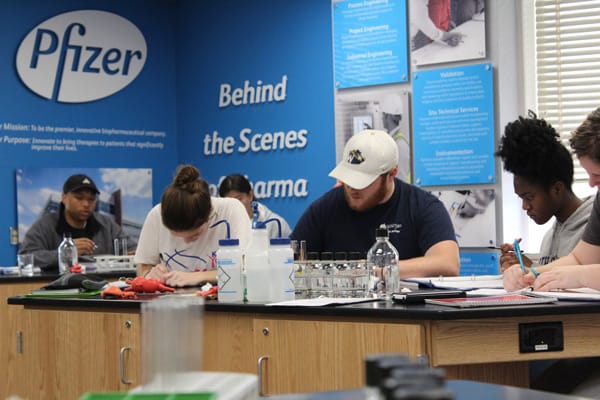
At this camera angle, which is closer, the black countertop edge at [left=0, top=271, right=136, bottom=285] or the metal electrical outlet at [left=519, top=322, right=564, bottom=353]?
the metal electrical outlet at [left=519, top=322, right=564, bottom=353]

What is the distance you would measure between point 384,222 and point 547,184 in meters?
0.73

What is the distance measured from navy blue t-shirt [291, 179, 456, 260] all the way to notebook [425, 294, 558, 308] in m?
1.02

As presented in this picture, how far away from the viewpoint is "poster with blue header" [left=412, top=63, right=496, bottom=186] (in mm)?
5797

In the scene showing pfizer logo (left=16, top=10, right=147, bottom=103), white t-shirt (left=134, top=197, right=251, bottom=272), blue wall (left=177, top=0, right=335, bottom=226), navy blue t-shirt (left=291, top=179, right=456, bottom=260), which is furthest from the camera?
pfizer logo (left=16, top=10, right=147, bottom=103)

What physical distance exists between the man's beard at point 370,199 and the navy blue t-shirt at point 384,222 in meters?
0.02

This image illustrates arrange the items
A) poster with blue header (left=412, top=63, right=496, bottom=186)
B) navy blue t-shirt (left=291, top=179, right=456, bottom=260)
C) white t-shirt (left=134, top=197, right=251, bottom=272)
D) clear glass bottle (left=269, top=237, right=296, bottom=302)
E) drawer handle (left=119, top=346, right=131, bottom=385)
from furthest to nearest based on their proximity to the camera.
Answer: poster with blue header (left=412, top=63, right=496, bottom=186) < white t-shirt (left=134, top=197, right=251, bottom=272) < navy blue t-shirt (left=291, top=179, right=456, bottom=260) < drawer handle (left=119, top=346, right=131, bottom=385) < clear glass bottle (left=269, top=237, right=296, bottom=302)

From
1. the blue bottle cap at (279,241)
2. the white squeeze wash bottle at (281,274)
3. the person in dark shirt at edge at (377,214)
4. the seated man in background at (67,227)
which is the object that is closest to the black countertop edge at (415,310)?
the white squeeze wash bottle at (281,274)

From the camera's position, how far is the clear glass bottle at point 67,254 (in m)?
6.25

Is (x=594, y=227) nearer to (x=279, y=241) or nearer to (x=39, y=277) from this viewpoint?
(x=279, y=241)

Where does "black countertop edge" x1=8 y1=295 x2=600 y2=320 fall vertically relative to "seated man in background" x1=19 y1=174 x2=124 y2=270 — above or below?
below

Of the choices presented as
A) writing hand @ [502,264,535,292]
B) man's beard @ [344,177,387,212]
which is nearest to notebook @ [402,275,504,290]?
writing hand @ [502,264,535,292]

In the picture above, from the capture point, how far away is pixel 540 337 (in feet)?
9.20

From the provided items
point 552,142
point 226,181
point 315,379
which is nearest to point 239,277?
point 315,379

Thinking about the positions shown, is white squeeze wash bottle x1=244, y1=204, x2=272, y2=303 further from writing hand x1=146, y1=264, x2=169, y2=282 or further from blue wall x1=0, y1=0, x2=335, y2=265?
blue wall x1=0, y1=0, x2=335, y2=265
